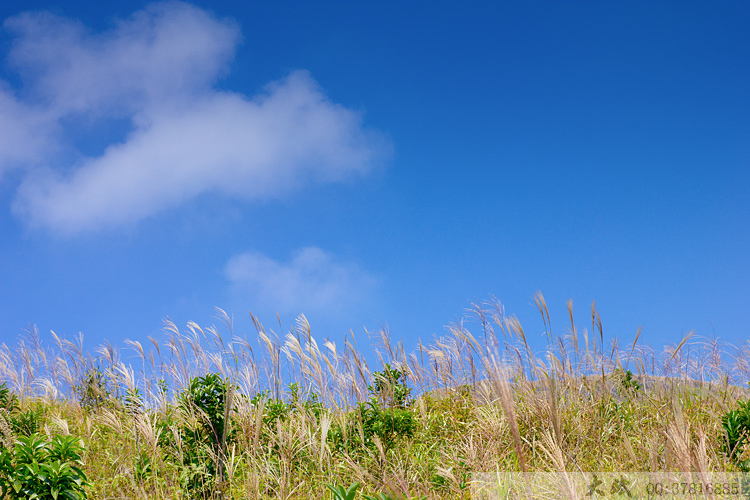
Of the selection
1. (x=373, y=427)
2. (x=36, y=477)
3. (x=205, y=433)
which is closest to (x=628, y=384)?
(x=373, y=427)

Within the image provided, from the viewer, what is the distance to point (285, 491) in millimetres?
3725

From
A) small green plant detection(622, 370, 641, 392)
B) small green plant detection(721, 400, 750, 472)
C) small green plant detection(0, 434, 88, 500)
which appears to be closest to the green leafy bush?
small green plant detection(0, 434, 88, 500)

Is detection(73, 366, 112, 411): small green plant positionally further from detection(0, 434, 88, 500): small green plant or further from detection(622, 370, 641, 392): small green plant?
detection(622, 370, 641, 392): small green plant

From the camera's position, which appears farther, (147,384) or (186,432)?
(147,384)

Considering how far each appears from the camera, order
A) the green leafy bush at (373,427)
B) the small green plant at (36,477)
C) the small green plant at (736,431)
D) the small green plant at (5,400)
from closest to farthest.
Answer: the small green plant at (36,477), the small green plant at (736,431), the green leafy bush at (373,427), the small green plant at (5,400)

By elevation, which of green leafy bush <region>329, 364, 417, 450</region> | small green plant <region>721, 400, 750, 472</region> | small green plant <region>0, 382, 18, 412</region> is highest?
small green plant <region>0, 382, 18, 412</region>

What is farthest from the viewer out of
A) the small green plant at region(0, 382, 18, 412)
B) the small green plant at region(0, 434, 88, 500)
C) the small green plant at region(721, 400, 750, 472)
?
the small green plant at region(0, 382, 18, 412)

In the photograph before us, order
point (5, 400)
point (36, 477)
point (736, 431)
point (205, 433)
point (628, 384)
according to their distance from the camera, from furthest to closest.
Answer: point (5, 400)
point (628, 384)
point (205, 433)
point (736, 431)
point (36, 477)

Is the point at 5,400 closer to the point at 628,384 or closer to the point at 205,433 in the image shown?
the point at 205,433

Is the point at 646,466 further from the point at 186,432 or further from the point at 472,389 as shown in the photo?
the point at 186,432

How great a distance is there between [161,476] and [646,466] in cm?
350

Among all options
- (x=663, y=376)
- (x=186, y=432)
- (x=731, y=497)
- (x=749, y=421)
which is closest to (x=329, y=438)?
(x=186, y=432)

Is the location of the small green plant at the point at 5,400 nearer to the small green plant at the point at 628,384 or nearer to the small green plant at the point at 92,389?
the small green plant at the point at 92,389

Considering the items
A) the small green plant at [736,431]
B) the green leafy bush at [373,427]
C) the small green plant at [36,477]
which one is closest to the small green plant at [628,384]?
the small green plant at [736,431]
